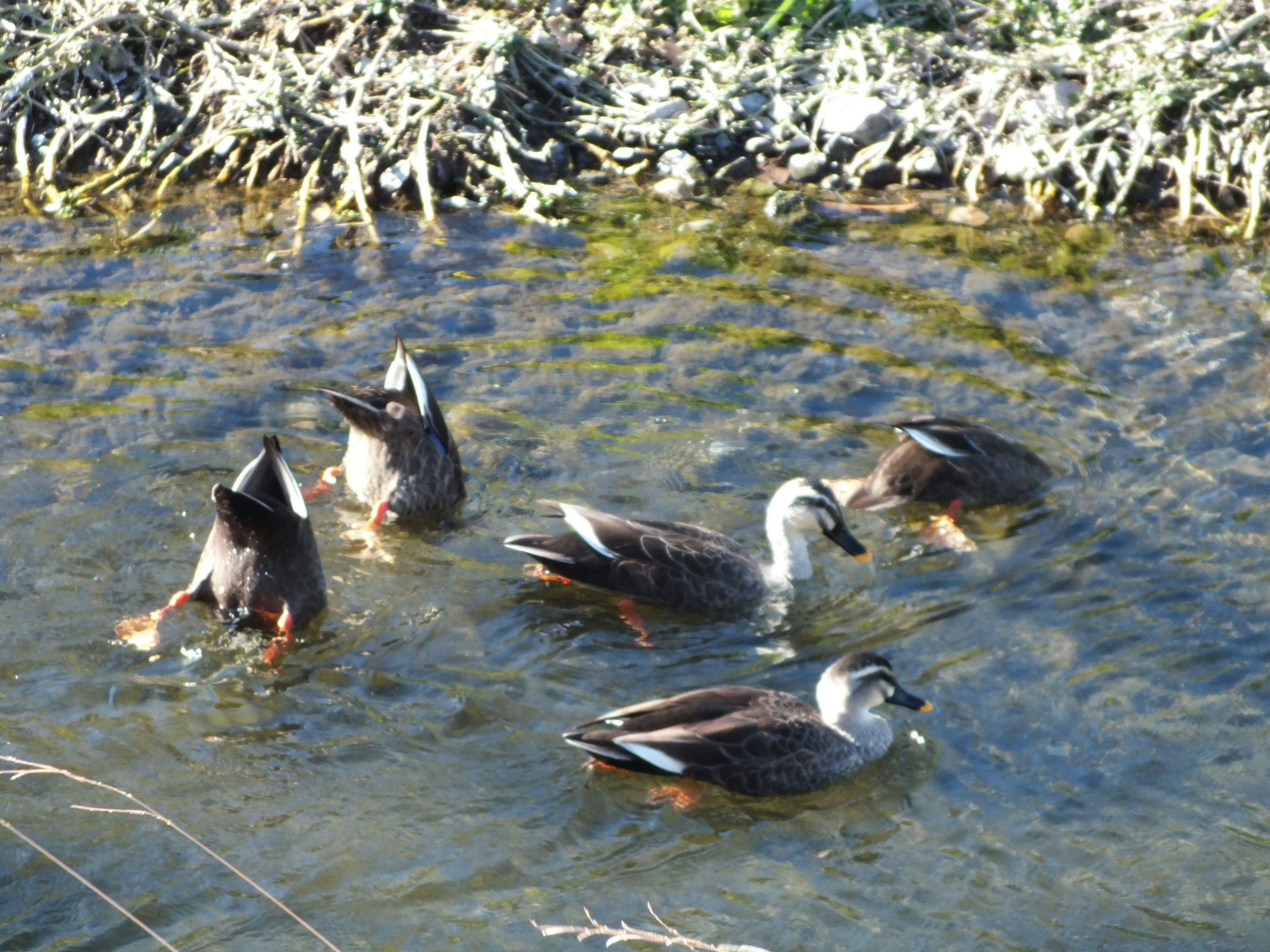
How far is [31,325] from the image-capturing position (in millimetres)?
9094

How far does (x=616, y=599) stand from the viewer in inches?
281

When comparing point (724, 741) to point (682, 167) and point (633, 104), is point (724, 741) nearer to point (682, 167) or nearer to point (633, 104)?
point (682, 167)

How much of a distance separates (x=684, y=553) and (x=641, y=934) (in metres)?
3.37

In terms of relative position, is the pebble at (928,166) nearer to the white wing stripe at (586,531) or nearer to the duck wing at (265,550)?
the white wing stripe at (586,531)

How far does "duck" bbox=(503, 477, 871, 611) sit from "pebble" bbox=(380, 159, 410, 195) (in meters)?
4.62

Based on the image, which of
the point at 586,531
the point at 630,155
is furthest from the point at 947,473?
the point at 630,155

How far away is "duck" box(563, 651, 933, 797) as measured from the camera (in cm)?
557

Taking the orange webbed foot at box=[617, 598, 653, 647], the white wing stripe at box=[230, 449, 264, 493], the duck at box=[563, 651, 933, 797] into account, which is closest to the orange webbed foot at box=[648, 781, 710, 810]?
the duck at box=[563, 651, 933, 797]

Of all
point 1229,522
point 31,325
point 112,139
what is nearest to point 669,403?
point 1229,522

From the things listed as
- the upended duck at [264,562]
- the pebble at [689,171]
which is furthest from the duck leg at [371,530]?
the pebble at [689,171]

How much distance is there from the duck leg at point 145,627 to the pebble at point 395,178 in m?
5.03

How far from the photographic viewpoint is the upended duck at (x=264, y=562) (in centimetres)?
642

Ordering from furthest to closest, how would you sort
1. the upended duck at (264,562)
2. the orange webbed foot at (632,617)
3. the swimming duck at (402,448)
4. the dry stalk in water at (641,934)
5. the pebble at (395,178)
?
the pebble at (395,178), the swimming duck at (402,448), the orange webbed foot at (632,617), the upended duck at (264,562), the dry stalk in water at (641,934)

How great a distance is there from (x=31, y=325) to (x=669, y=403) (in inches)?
160
